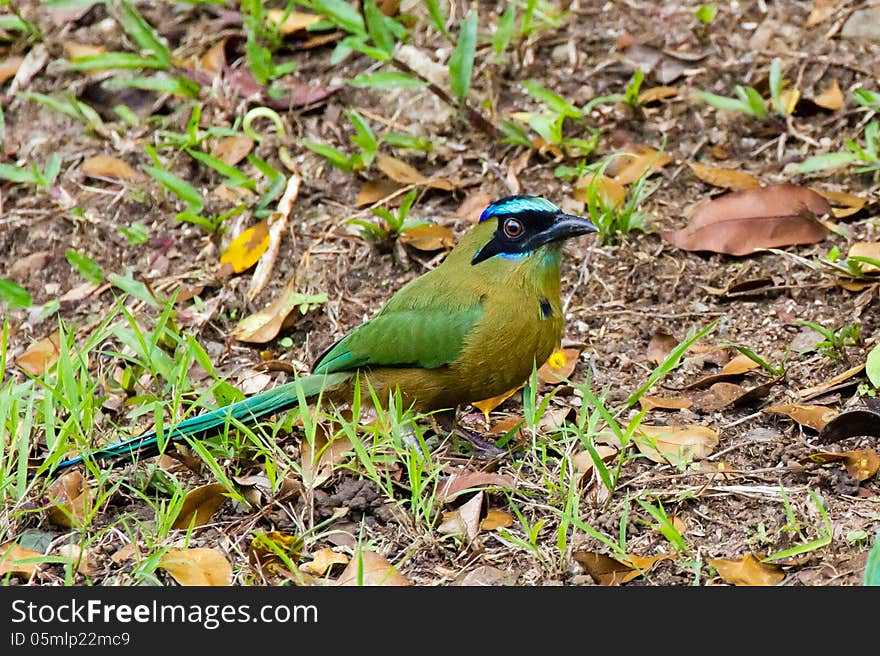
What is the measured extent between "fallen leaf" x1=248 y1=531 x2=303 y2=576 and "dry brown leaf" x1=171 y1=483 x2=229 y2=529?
0.30 m

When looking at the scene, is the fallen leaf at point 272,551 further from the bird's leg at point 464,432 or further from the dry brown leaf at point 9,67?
the dry brown leaf at point 9,67

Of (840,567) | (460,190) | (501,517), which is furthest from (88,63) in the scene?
(840,567)

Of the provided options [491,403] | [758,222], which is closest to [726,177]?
[758,222]

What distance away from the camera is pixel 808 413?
4.77m

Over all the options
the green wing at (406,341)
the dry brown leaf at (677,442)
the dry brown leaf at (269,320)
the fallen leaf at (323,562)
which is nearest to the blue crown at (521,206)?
the green wing at (406,341)

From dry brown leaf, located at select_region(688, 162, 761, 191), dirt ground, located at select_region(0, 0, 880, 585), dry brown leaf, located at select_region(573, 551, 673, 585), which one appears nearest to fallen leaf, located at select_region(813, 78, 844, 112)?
dirt ground, located at select_region(0, 0, 880, 585)

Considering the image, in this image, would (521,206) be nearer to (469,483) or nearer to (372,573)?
(469,483)

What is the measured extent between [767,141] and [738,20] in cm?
94

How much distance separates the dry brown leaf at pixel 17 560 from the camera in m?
4.17

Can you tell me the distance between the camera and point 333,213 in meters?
6.54

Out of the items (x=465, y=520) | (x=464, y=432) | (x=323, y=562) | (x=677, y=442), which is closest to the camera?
(x=323, y=562)

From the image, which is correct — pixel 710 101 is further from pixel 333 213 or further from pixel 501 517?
pixel 501 517

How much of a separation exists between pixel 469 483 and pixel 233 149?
309cm

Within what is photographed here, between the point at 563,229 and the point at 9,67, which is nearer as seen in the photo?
the point at 563,229
